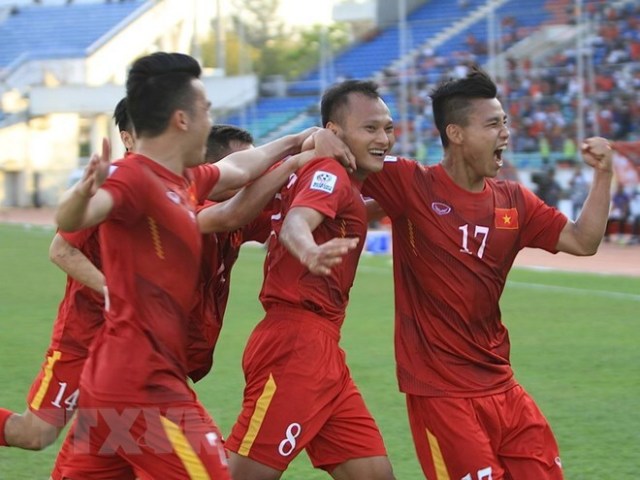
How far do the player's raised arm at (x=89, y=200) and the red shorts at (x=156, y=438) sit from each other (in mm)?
693

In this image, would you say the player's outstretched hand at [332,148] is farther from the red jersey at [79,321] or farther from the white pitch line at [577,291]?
the white pitch line at [577,291]

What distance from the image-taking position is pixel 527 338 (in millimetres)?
12992

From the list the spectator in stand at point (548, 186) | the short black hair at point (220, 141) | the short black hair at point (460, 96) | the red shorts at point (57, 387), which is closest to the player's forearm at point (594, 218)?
the short black hair at point (460, 96)

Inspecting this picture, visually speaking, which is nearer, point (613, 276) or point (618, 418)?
point (618, 418)

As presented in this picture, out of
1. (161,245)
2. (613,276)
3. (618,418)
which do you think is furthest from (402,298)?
(613,276)

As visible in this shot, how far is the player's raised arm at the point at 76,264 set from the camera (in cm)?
583

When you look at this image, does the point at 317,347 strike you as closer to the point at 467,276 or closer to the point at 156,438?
the point at 467,276

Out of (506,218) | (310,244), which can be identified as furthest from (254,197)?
(506,218)

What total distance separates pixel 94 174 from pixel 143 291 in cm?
51

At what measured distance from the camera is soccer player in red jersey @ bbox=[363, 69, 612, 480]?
17.2 feet

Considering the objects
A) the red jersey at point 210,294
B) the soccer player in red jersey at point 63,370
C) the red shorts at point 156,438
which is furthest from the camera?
the soccer player in red jersey at point 63,370

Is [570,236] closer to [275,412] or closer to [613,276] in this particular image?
[275,412]

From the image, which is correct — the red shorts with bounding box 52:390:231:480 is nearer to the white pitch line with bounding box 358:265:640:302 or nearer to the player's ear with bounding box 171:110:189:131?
the player's ear with bounding box 171:110:189:131

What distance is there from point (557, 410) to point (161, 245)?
5.44 metres
